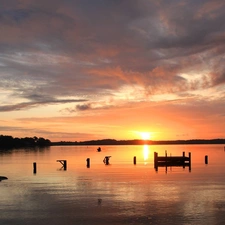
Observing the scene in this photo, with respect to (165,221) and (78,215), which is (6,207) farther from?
(165,221)

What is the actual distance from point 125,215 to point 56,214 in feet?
13.4

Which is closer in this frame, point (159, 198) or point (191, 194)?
point (159, 198)

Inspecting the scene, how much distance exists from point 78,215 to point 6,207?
546 cm

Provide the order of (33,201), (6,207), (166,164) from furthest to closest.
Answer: (166,164), (33,201), (6,207)

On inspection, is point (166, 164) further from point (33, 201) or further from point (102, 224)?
point (102, 224)

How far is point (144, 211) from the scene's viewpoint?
71.1 feet

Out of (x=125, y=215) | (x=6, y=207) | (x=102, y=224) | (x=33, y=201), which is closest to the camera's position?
(x=102, y=224)

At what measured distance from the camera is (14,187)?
3312 cm

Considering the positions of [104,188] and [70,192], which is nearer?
[70,192]

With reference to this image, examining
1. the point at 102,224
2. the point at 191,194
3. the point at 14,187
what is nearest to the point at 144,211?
the point at 102,224

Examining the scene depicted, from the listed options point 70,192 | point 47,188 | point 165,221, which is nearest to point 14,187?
point 47,188

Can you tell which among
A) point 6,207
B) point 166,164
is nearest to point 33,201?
point 6,207

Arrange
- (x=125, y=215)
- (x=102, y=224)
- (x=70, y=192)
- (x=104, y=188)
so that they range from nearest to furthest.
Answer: (x=102, y=224) → (x=125, y=215) → (x=70, y=192) → (x=104, y=188)

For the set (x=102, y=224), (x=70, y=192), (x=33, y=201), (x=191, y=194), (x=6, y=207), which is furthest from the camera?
(x=70, y=192)
